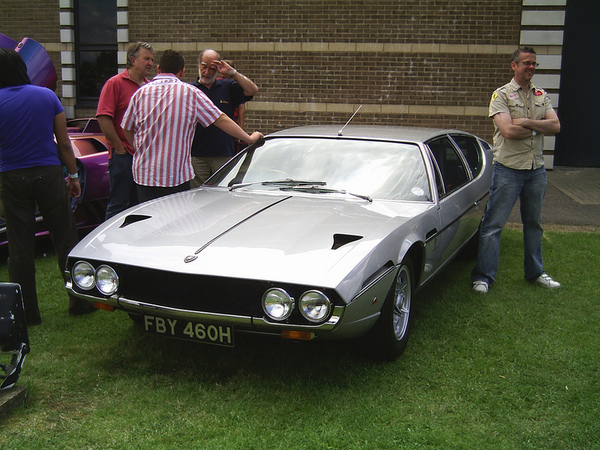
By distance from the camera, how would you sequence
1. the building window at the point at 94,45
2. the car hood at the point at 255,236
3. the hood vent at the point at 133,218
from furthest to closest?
the building window at the point at 94,45 → the hood vent at the point at 133,218 → the car hood at the point at 255,236

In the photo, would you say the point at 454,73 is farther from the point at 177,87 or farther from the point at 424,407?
the point at 424,407

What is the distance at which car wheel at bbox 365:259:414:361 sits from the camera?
3.55 metres

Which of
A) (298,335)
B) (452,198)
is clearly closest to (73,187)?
(298,335)

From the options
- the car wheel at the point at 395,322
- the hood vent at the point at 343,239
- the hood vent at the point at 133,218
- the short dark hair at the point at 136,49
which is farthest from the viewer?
the short dark hair at the point at 136,49

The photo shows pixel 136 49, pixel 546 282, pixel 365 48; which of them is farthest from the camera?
pixel 365 48

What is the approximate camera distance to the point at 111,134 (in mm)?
5195

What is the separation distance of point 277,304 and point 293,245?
406mm

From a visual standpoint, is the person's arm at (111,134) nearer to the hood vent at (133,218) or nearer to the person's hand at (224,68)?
the person's hand at (224,68)

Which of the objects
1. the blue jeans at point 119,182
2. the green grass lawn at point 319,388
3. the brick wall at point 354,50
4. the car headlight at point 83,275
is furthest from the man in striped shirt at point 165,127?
the brick wall at point 354,50

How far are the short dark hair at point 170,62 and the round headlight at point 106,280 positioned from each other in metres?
2.06

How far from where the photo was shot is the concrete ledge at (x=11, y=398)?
303 centimetres

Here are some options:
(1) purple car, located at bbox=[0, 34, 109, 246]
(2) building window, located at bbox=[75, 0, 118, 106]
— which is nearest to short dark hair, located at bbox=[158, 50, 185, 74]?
(1) purple car, located at bbox=[0, 34, 109, 246]

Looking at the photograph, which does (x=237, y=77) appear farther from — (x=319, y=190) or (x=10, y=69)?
(x=10, y=69)

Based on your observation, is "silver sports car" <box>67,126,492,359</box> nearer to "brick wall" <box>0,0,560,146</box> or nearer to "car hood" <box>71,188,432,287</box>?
"car hood" <box>71,188,432,287</box>
